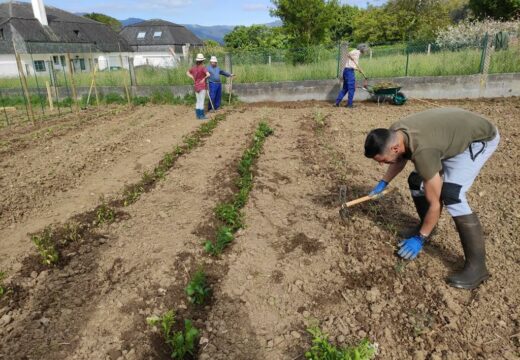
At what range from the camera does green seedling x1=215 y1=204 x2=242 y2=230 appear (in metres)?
3.98

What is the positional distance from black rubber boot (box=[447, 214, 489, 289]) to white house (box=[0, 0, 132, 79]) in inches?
977

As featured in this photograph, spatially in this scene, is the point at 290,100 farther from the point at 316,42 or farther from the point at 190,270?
the point at 190,270

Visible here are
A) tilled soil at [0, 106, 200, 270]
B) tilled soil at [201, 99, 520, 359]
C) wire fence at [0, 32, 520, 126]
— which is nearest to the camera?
tilled soil at [201, 99, 520, 359]

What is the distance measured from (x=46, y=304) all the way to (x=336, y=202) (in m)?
3.10

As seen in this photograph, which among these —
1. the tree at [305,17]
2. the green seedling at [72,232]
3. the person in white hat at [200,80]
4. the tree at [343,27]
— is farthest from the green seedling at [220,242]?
the tree at [343,27]

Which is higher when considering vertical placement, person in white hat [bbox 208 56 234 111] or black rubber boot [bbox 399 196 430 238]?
person in white hat [bbox 208 56 234 111]

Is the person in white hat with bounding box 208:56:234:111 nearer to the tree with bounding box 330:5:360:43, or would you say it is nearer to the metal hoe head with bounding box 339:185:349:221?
the metal hoe head with bounding box 339:185:349:221

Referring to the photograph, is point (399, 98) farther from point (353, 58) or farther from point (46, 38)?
point (46, 38)

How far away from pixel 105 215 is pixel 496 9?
90.8 feet

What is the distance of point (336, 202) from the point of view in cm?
451

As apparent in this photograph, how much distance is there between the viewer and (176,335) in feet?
8.13

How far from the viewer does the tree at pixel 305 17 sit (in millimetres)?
18422

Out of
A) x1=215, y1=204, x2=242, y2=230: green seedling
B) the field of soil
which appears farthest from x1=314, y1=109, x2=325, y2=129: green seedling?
x1=215, y1=204, x2=242, y2=230: green seedling

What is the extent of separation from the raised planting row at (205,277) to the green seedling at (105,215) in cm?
121
